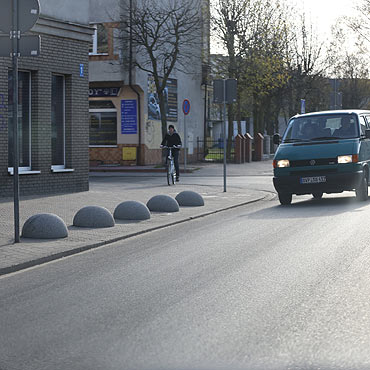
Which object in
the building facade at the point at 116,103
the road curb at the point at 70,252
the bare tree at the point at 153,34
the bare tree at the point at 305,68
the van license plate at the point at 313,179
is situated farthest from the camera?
the bare tree at the point at 305,68

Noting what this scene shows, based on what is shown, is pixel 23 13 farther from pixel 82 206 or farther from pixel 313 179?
pixel 313 179

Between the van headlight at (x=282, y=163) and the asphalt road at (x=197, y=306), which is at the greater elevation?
the van headlight at (x=282, y=163)

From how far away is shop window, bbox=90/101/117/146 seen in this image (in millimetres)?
38156

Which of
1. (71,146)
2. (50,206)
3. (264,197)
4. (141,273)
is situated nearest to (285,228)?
(141,273)

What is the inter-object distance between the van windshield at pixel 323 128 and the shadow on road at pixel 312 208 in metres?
1.35

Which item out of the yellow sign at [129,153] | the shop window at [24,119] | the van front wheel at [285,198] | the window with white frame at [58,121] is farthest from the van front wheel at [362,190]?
the yellow sign at [129,153]

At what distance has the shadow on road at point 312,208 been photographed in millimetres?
14500

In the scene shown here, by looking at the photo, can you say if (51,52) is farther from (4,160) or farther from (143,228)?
(143,228)

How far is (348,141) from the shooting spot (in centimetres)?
1680

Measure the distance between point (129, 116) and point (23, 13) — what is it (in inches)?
1080

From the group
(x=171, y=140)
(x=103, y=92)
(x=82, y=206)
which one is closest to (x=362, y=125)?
(x=82, y=206)

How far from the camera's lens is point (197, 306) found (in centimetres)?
642

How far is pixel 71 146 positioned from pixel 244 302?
14073 millimetres

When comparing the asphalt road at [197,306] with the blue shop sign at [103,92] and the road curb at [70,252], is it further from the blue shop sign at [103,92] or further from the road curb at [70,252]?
the blue shop sign at [103,92]
